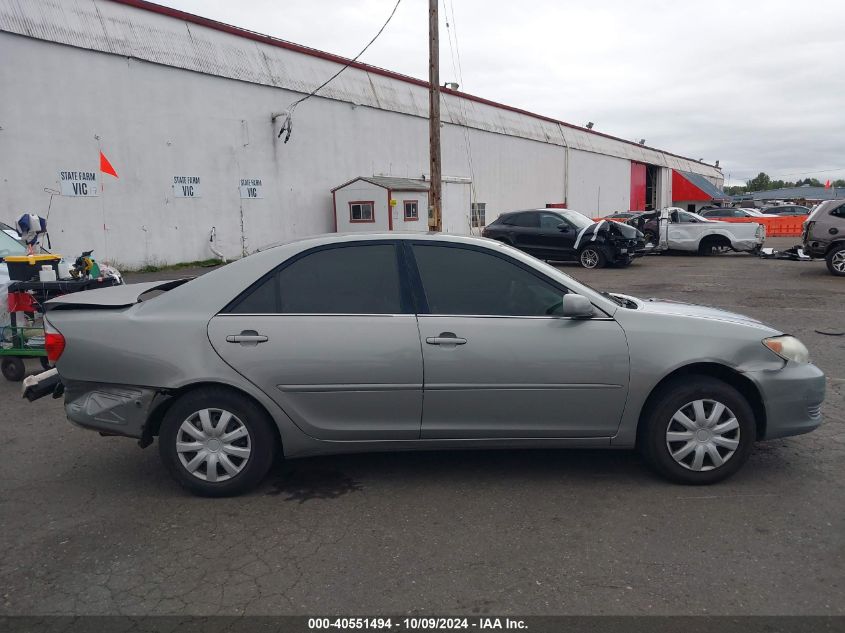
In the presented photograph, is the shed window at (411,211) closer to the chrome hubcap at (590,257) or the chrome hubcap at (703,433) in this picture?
the chrome hubcap at (590,257)

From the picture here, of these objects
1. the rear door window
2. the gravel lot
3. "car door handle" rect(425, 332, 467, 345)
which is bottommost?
the gravel lot

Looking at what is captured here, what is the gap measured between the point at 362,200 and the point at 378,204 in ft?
2.12

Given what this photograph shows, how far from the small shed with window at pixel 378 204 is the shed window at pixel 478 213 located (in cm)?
794

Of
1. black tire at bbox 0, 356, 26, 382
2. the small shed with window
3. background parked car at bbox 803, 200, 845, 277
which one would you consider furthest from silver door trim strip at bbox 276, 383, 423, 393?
the small shed with window

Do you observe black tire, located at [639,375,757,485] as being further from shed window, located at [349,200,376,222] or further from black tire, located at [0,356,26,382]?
shed window, located at [349,200,376,222]

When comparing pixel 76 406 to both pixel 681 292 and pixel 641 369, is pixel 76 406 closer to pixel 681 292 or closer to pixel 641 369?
pixel 641 369

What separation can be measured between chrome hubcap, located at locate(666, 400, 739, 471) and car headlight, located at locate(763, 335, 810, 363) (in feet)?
1.61

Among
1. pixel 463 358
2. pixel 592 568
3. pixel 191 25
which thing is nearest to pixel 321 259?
pixel 463 358

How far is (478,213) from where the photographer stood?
102 feet

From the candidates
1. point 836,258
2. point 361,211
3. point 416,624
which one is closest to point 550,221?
point 361,211

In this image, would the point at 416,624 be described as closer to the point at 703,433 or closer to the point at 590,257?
the point at 703,433

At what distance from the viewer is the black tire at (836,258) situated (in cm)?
1531

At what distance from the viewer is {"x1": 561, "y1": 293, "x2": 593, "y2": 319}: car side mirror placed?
407 centimetres

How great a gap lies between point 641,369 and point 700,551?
42.3 inches
